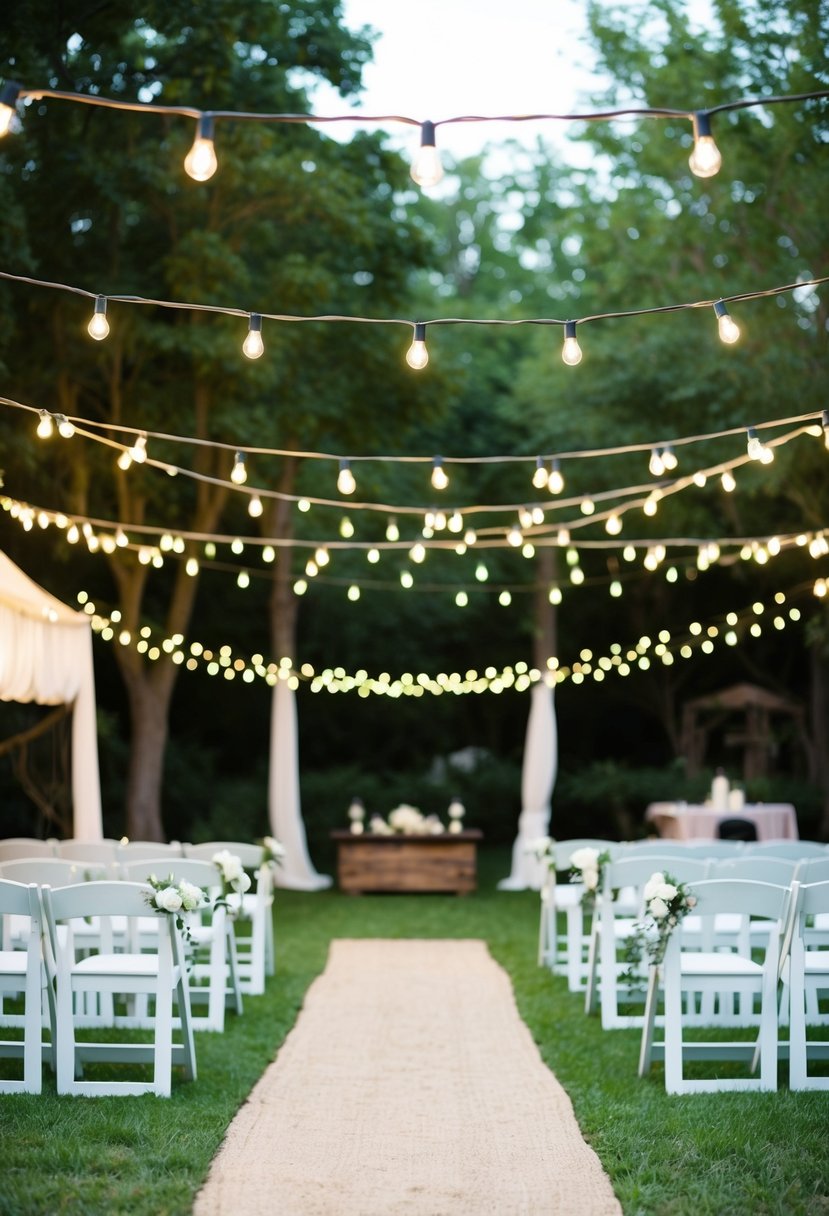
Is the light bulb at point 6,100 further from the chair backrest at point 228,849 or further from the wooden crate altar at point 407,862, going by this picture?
the wooden crate altar at point 407,862

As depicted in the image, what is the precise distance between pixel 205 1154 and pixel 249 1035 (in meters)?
2.36

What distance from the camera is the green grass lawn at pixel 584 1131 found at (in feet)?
13.2

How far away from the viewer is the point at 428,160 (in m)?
3.81

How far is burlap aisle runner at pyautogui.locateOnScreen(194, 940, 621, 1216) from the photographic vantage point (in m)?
4.09

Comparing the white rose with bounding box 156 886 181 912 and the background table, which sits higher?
the white rose with bounding box 156 886 181 912

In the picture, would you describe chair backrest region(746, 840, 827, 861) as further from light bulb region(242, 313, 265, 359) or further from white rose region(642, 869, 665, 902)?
light bulb region(242, 313, 265, 359)

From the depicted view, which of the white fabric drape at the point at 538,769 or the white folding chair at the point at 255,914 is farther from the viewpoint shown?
the white fabric drape at the point at 538,769

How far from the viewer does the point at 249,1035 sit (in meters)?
6.83

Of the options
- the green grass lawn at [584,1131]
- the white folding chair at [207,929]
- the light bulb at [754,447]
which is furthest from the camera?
the white folding chair at [207,929]

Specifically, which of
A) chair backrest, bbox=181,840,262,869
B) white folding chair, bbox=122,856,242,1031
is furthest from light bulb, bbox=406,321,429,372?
chair backrest, bbox=181,840,262,869

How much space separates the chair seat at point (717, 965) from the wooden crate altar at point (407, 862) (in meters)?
8.42

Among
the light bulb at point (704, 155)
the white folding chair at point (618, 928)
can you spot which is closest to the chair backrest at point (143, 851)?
the white folding chair at point (618, 928)

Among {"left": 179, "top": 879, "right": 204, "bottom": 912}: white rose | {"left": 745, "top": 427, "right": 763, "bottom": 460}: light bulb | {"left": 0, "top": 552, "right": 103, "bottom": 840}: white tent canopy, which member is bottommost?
{"left": 179, "top": 879, "right": 204, "bottom": 912}: white rose

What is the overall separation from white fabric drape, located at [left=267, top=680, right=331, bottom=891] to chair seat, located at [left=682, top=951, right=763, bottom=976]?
909 centimetres
